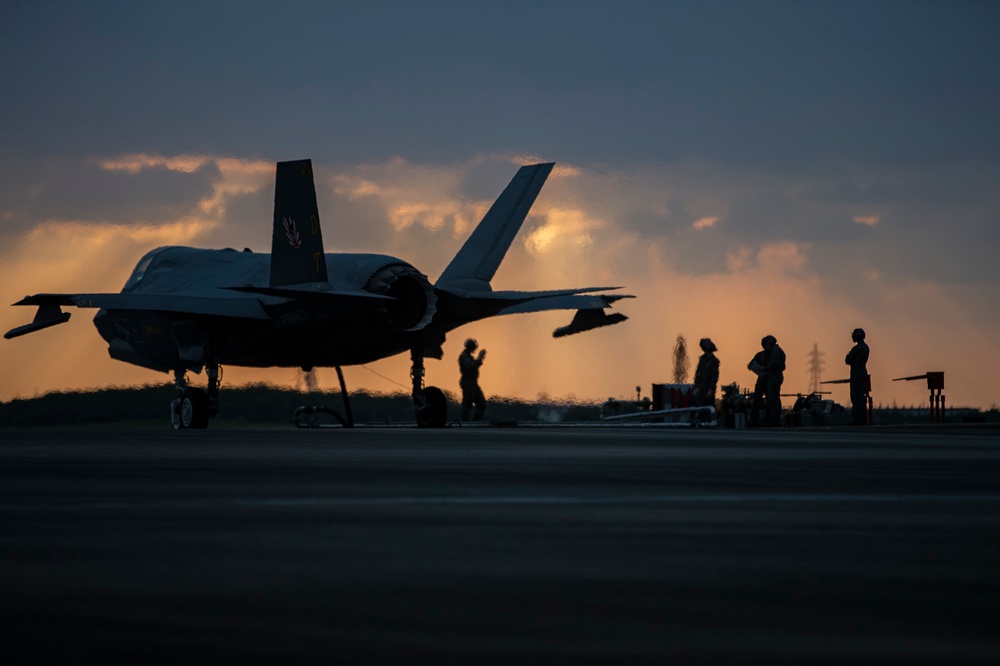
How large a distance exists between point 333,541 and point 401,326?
23335 millimetres

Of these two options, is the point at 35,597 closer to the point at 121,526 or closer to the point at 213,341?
the point at 121,526

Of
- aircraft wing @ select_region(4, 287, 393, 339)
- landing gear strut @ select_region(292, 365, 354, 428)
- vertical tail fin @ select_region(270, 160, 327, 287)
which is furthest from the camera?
landing gear strut @ select_region(292, 365, 354, 428)

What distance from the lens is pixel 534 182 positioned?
33.0 metres

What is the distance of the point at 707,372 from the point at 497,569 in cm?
2395

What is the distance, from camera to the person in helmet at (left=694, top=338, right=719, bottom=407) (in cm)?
2780

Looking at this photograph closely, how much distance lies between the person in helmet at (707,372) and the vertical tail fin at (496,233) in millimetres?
5010

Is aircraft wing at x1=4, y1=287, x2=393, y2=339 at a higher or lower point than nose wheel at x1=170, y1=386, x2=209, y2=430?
higher

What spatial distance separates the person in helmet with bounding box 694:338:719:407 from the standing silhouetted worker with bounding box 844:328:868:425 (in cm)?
215

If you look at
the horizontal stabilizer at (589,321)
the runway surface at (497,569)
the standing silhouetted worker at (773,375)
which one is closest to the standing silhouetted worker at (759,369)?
the standing silhouetted worker at (773,375)

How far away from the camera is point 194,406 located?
27016 mm

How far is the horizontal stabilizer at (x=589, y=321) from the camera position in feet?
104

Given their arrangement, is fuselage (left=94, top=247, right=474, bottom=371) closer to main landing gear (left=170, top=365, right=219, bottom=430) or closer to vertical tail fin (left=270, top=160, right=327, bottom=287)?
vertical tail fin (left=270, top=160, right=327, bottom=287)

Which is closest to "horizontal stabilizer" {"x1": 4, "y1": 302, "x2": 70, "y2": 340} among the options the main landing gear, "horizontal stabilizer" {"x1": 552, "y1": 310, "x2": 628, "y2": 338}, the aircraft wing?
the aircraft wing

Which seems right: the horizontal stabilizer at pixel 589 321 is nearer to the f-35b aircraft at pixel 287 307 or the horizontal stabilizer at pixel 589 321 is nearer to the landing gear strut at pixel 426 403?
the f-35b aircraft at pixel 287 307
